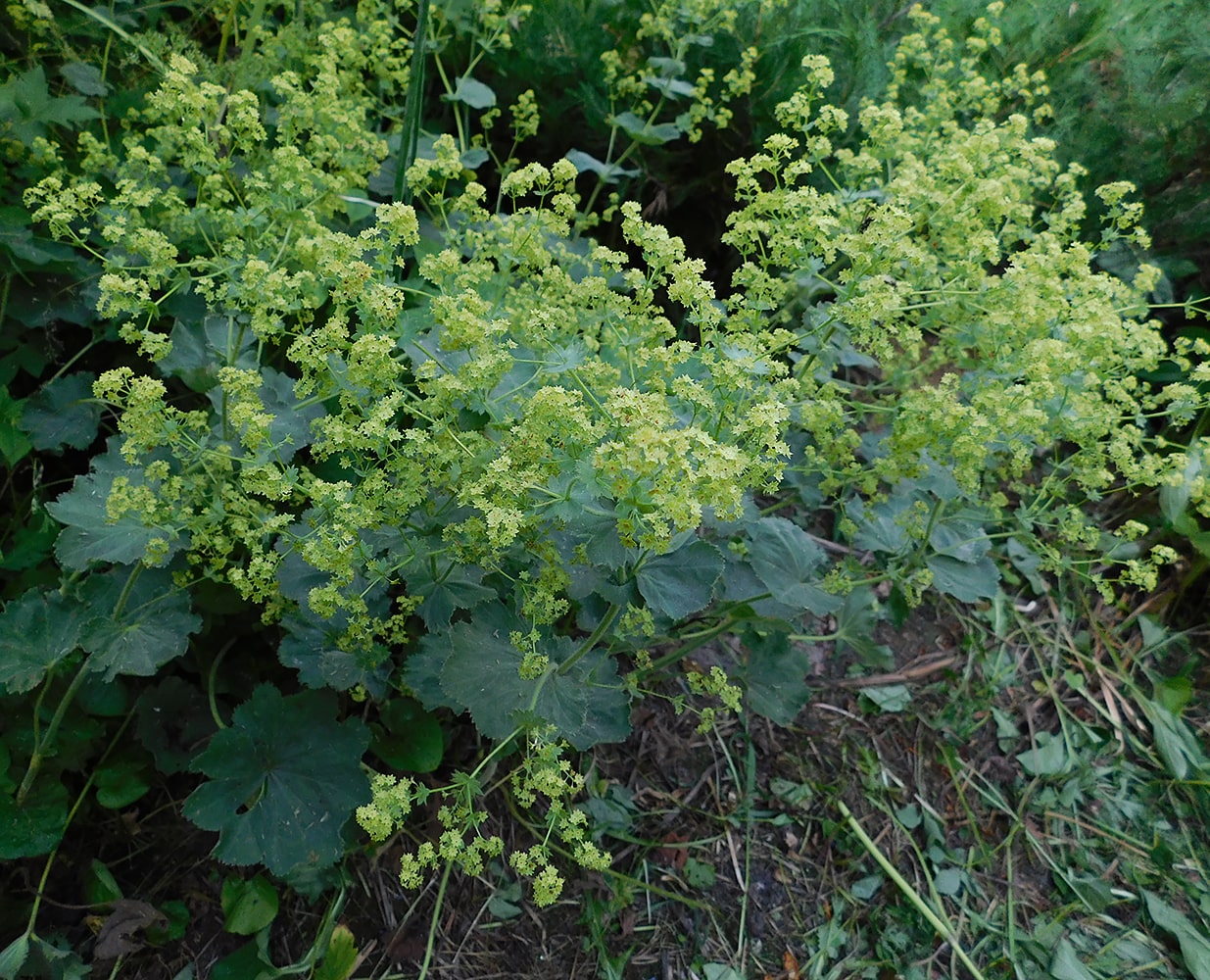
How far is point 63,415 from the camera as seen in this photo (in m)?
1.96

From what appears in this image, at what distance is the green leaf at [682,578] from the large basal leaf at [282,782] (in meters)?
0.71

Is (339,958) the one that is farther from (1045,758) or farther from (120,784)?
(1045,758)

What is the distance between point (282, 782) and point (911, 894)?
4.64ft

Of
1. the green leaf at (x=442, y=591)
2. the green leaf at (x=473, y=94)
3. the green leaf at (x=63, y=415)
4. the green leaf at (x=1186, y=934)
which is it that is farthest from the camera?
the green leaf at (x=473, y=94)

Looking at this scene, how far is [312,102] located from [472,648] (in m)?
1.20

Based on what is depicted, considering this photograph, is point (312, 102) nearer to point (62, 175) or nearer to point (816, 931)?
point (62, 175)

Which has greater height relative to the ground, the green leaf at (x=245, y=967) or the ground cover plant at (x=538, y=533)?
the ground cover plant at (x=538, y=533)

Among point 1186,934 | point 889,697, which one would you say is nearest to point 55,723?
point 889,697

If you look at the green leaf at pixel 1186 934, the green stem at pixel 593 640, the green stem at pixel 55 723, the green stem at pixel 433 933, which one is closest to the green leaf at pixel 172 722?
the green stem at pixel 55 723

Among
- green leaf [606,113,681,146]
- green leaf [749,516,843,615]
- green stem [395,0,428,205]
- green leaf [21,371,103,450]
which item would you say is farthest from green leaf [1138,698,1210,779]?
green leaf [21,371,103,450]

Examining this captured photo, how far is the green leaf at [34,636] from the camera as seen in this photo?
160 centimetres

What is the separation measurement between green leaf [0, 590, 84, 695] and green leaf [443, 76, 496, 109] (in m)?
1.53

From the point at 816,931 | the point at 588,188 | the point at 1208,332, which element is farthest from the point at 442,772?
the point at 1208,332

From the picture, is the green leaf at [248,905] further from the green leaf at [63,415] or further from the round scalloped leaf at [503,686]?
the green leaf at [63,415]
